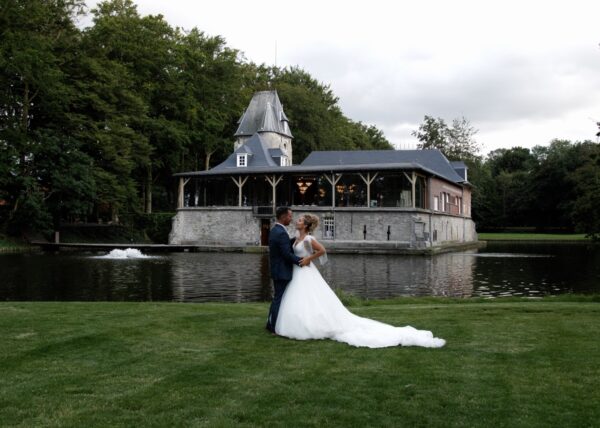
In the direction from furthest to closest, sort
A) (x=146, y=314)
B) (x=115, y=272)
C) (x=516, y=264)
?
1. (x=516, y=264)
2. (x=115, y=272)
3. (x=146, y=314)

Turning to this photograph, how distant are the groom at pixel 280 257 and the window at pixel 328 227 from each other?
3314 cm

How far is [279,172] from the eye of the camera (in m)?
42.9

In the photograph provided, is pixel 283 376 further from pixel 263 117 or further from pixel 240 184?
pixel 263 117

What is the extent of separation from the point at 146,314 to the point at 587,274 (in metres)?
19.6

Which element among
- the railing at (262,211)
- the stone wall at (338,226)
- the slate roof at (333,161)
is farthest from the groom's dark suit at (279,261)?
the railing at (262,211)

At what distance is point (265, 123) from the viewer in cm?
5288

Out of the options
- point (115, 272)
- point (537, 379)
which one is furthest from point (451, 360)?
point (115, 272)

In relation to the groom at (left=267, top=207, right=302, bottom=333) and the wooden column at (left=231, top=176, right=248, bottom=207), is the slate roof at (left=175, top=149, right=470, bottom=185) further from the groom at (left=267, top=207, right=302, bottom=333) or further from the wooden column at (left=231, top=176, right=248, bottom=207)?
the groom at (left=267, top=207, right=302, bottom=333)

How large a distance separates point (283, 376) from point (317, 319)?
197 centimetres

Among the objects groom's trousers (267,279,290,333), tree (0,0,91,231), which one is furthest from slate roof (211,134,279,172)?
groom's trousers (267,279,290,333)

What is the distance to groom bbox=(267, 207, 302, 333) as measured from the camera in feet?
24.8

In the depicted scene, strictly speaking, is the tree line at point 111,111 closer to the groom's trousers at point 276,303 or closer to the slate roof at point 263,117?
the slate roof at point 263,117

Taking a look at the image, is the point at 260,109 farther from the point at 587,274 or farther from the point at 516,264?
the point at 587,274

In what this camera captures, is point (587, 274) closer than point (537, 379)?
No
